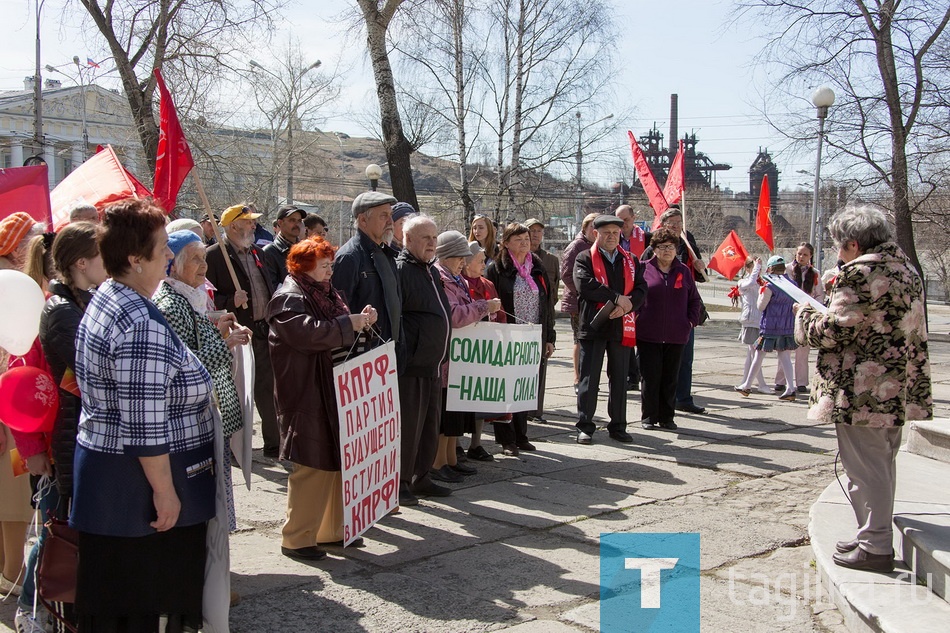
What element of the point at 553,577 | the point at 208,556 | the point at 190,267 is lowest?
the point at 553,577

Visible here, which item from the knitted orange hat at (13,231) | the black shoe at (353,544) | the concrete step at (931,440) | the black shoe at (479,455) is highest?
the knitted orange hat at (13,231)

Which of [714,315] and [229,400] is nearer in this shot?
[229,400]

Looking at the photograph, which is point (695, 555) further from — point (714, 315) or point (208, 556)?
point (714, 315)

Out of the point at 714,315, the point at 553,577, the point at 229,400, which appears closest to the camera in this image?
the point at 229,400

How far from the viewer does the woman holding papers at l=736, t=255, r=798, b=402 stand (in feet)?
36.6

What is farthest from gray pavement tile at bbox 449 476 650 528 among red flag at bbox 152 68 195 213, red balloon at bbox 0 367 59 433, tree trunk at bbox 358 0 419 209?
tree trunk at bbox 358 0 419 209

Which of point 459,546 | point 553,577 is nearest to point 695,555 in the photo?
point 553,577

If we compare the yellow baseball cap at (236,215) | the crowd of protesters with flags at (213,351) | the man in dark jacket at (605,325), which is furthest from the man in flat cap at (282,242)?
the man in dark jacket at (605,325)

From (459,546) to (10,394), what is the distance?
2.63 meters

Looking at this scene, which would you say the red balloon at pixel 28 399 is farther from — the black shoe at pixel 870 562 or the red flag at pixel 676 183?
the red flag at pixel 676 183

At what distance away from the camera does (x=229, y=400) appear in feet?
13.3

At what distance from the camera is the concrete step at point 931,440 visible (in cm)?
645

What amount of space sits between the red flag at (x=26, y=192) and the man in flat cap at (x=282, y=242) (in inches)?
86.5

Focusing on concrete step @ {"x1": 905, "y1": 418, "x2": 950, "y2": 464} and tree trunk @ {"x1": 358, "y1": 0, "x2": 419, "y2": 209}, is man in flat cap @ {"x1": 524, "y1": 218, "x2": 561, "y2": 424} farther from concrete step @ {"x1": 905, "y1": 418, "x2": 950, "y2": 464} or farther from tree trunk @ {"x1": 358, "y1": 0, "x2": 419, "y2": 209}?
tree trunk @ {"x1": 358, "y1": 0, "x2": 419, "y2": 209}
